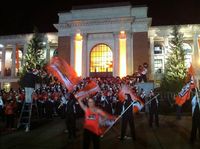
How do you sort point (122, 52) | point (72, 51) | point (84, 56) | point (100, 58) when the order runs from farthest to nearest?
point (100, 58) < point (72, 51) < point (84, 56) < point (122, 52)

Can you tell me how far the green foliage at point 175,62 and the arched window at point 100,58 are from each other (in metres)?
7.89

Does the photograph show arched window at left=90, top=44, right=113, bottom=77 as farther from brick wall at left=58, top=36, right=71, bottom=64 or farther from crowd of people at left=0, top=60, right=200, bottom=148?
crowd of people at left=0, top=60, right=200, bottom=148

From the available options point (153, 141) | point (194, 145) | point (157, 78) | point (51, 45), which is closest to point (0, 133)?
point (153, 141)

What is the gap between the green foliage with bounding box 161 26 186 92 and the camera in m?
39.6

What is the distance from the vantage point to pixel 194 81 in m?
12.2

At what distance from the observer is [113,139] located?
1285 centimetres

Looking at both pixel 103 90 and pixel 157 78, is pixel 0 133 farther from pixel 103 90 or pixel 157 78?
pixel 157 78

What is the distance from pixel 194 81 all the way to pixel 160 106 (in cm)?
1238

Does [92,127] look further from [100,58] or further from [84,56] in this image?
[100,58]

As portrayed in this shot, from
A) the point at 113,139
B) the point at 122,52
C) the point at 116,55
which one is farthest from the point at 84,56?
the point at 113,139

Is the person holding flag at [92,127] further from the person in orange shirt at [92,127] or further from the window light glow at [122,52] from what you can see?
the window light glow at [122,52]

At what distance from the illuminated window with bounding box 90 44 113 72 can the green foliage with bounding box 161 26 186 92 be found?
7.89 metres

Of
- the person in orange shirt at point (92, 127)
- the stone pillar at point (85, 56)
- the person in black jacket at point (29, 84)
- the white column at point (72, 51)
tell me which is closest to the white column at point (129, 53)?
the stone pillar at point (85, 56)

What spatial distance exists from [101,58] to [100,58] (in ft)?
0.47
